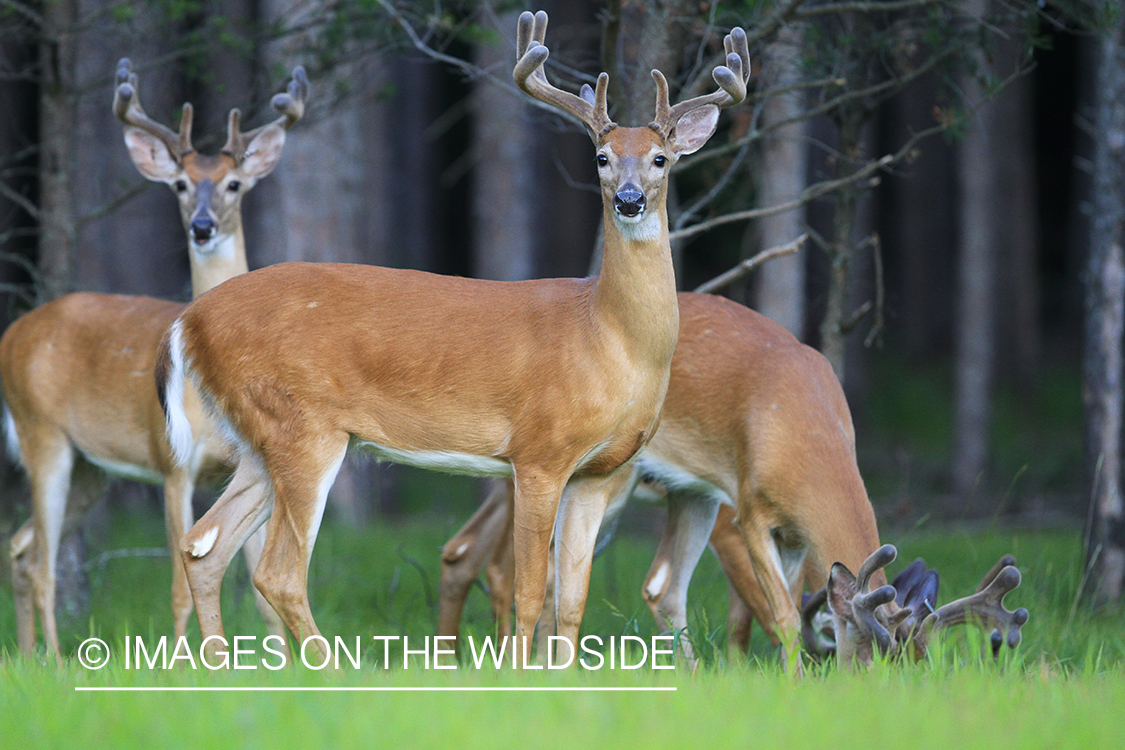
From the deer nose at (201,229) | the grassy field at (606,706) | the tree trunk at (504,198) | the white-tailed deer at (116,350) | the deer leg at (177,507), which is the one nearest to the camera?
the grassy field at (606,706)

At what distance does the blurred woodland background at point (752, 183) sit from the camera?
664cm

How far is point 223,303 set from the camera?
4.96 m

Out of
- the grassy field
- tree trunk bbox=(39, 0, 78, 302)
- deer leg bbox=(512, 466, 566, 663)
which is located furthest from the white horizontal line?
tree trunk bbox=(39, 0, 78, 302)

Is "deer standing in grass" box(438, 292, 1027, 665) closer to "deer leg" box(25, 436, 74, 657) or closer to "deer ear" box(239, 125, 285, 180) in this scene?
"deer leg" box(25, 436, 74, 657)

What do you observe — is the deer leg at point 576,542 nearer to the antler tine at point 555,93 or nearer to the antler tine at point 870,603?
the antler tine at point 870,603

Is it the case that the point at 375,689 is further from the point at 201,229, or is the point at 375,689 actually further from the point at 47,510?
the point at 47,510

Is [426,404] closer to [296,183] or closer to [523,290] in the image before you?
[523,290]

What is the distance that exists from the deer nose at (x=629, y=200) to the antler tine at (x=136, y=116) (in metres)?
2.93

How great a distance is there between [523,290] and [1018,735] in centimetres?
259

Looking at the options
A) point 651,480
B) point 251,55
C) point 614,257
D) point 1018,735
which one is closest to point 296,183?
point 251,55

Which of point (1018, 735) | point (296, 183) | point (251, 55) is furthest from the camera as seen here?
point (296, 183)

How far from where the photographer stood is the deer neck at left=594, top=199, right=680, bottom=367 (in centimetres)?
473

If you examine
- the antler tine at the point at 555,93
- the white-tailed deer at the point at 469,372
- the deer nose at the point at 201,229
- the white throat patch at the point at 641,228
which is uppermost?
the antler tine at the point at 555,93

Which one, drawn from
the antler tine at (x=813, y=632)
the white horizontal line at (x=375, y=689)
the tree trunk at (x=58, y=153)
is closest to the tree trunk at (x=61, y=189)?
the tree trunk at (x=58, y=153)
